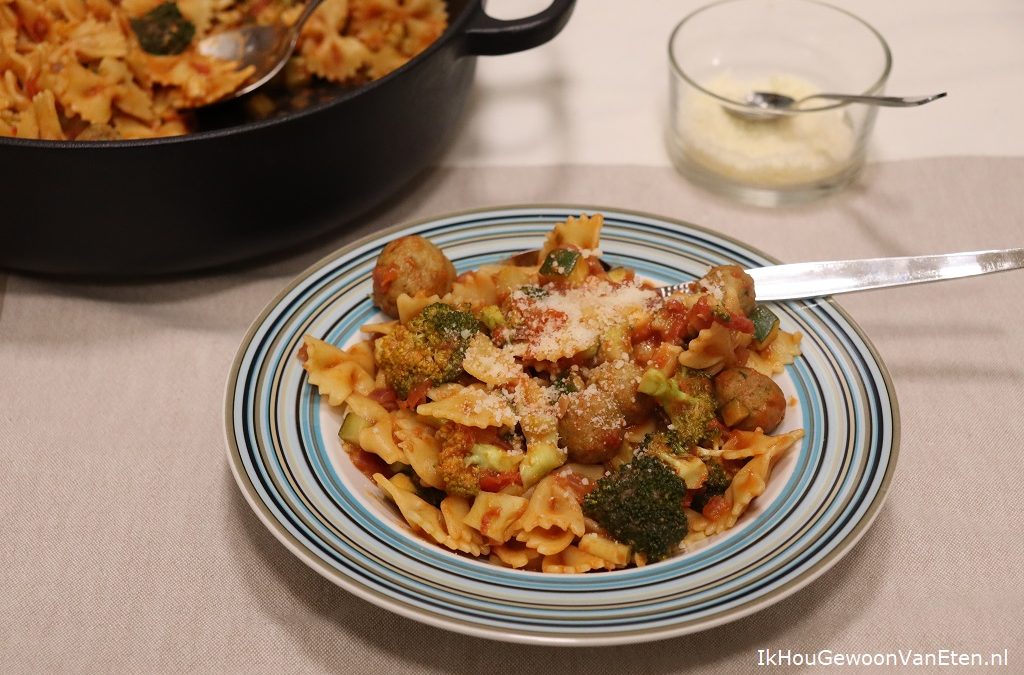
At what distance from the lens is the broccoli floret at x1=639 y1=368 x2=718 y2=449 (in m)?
2.20

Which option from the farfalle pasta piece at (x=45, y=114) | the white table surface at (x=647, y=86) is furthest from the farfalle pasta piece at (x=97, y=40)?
the white table surface at (x=647, y=86)

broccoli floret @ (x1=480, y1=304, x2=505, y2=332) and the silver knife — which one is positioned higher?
the silver knife

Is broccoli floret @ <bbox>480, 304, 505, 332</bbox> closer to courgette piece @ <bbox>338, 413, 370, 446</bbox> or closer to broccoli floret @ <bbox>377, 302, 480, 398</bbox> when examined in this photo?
broccoli floret @ <bbox>377, 302, 480, 398</bbox>

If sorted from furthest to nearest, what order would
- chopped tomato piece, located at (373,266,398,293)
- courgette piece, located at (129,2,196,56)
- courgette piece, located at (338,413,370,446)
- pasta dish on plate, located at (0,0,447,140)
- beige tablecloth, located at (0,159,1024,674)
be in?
courgette piece, located at (129,2,196,56) < pasta dish on plate, located at (0,0,447,140) < chopped tomato piece, located at (373,266,398,293) < courgette piece, located at (338,413,370,446) < beige tablecloth, located at (0,159,1024,674)

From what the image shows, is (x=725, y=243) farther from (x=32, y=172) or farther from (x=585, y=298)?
(x=32, y=172)

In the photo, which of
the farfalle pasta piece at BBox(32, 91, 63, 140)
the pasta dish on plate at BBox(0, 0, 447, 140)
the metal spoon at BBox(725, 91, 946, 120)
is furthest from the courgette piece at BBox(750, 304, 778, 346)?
the farfalle pasta piece at BBox(32, 91, 63, 140)

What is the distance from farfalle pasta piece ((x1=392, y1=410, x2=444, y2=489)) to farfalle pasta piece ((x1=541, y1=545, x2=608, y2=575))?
31cm

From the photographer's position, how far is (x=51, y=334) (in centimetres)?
289

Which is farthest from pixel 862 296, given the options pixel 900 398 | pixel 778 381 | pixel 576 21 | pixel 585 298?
pixel 576 21

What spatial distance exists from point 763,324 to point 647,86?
1.81 meters

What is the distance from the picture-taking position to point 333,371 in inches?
93.2

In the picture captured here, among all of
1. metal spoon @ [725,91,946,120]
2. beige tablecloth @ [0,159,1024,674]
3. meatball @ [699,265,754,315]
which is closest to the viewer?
beige tablecloth @ [0,159,1024,674]

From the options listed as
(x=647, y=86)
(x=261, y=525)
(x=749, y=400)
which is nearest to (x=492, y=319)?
(x=749, y=400)

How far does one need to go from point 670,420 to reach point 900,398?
839 millimetres
